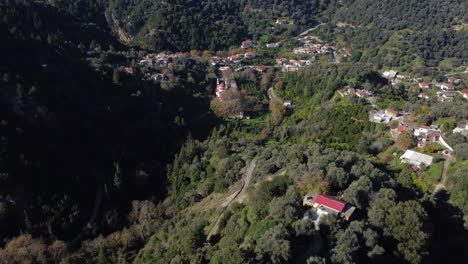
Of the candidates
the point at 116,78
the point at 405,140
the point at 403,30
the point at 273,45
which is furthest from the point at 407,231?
the point at 403,30

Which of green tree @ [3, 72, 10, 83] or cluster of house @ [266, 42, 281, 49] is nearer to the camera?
green tree @ [3, 72, 10, 83]

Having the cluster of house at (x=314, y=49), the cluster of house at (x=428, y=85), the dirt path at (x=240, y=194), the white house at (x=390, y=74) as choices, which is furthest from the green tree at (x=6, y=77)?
the white house at (x=390, y=74)

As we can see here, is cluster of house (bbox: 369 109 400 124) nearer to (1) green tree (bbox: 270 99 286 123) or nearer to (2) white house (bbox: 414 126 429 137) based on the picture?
(2) white house (bbox: 414 126 429 137)

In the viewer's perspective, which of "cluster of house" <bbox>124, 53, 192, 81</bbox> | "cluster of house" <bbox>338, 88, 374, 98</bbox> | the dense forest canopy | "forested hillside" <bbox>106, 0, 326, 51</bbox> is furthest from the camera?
"forested hillside" <bbox>106, 0, 326, 51</bbox>

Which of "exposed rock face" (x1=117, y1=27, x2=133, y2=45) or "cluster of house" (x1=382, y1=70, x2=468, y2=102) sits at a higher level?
"exposed rock face" (x1=117, y1=27, x2=133, y2=45)

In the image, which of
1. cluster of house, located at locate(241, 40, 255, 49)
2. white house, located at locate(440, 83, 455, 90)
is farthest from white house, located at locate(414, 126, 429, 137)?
cluster of house, located at locate(241, 40, 255, 49)

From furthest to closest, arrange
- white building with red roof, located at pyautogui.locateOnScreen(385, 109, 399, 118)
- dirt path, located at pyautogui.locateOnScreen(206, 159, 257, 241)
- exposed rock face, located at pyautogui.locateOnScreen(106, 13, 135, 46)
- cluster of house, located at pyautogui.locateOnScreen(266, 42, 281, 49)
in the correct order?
exposed rock face, located at pyautogui.locateOnScreen(106, 13, 135, 46), cluster of house, located at pyautogui.locateOnScreen(266, 42, 281, 49), white building with red roof, located at pyautogui.locateOnScreen(385, 109, 399, 118), dirt path, located at pyautogui.locateOnScreen(206, 159, 257, 241)

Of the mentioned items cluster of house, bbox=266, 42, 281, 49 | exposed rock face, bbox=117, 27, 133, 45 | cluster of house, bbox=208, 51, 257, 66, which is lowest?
cluster of house, bbox=208, 51, 257, 66

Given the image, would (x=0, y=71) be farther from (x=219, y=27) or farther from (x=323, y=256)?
(x=219, y=27)
